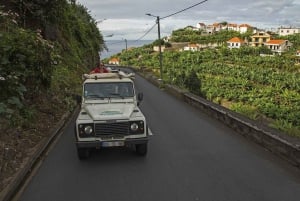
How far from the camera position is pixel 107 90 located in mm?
9133

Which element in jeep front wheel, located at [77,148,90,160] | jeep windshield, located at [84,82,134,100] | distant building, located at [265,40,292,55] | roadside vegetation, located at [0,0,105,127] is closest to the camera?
roadside vegetation, located at [0,0,105,127]

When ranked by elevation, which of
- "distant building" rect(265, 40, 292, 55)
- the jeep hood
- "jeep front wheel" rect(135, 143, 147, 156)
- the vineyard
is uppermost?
"distant building" rect(265, 40, 292, 55)

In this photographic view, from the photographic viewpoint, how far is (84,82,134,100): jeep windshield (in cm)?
904

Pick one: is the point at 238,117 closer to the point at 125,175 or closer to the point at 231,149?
the point at 231,149

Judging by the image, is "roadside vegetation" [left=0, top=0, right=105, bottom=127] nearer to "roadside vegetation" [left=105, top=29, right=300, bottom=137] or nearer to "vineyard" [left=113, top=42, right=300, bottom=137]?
"roadside vegetation" [left=105, top=29, right=300, bottom=137]

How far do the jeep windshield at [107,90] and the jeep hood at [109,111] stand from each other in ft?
1.46

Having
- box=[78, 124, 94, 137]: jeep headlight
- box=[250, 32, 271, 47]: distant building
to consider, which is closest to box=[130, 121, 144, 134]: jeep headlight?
box=[78, 124, 94, 137]: jeep headlight

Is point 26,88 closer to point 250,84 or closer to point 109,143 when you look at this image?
point 109,143

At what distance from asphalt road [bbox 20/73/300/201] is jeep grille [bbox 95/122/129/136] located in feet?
2.31

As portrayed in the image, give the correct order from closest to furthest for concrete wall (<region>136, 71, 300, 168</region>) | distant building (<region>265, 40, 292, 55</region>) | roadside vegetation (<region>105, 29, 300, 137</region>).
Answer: concrete wall (<region>136, 71, 300, 168</region>) → roadside vegetation (<region>105, 29, 300, 137</region>) → distant building (<region>265, 40, 292, 55</region>)

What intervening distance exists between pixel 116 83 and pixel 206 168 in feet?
11.5

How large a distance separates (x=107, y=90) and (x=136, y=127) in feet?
5.96

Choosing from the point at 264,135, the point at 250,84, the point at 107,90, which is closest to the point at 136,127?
the point at 107,90

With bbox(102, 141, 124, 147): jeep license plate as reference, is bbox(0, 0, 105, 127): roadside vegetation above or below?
above
